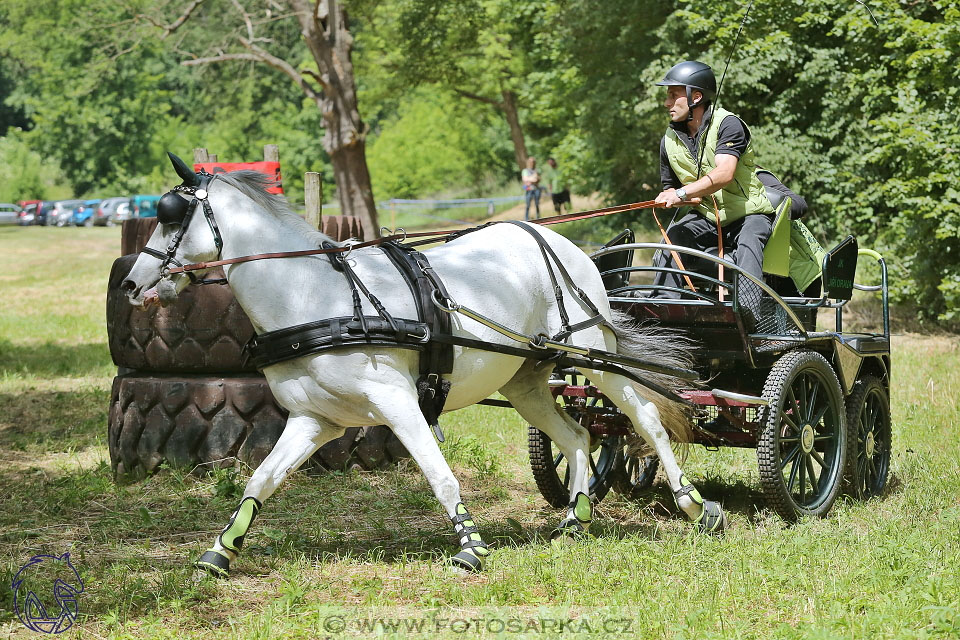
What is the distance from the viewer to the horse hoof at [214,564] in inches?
185

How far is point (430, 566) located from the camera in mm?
4832

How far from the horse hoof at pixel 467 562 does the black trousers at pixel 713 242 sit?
2.38 m

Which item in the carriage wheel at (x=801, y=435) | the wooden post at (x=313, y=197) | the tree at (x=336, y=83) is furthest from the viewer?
the tree at (x=336, y=83)

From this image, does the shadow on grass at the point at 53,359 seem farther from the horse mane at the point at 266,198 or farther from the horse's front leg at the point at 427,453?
the horse's front leg at the point at 427,453

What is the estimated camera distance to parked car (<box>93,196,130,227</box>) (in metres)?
44.2

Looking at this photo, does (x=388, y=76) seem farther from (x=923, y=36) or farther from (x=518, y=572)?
(x=518, y=572)

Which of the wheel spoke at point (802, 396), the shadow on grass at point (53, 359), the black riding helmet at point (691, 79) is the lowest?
the shadow on grass at point (53, 359)

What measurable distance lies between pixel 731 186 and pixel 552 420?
72.2 inches

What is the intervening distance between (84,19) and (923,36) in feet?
62.8

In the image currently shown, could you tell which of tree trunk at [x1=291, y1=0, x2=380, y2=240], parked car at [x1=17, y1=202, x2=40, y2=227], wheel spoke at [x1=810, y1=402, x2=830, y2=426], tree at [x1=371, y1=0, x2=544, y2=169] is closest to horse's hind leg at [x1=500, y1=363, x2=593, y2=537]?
wheel spoke at [x1=810, y1=402, x2=830, y2=426]

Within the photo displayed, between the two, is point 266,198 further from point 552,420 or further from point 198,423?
point 198,423

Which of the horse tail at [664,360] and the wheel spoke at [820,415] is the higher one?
the horse tail at [664,360]

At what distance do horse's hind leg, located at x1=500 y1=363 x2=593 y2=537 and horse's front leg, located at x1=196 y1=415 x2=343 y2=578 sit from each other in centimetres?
146

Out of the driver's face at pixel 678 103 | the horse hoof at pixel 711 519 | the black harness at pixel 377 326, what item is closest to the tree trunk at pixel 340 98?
the driver's face at pixel 678 103
